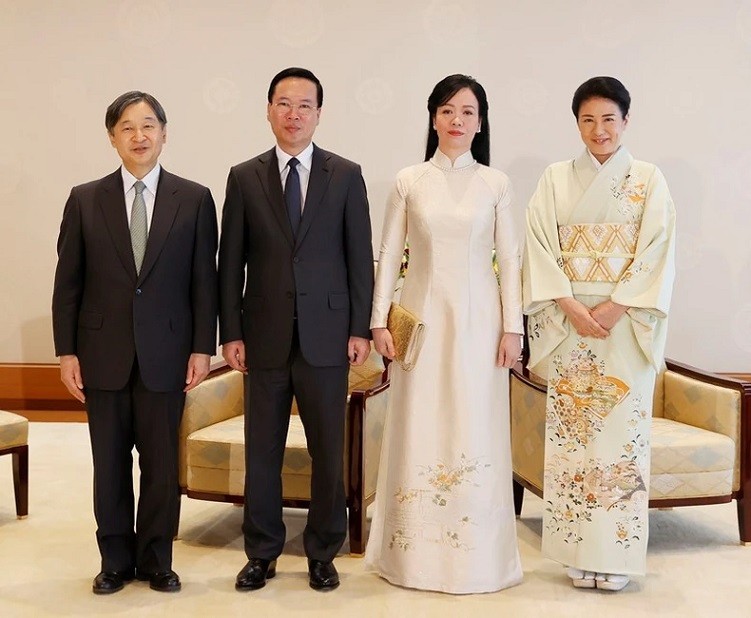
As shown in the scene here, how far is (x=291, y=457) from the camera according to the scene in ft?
11.7

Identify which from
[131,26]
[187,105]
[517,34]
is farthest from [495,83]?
[131,26]

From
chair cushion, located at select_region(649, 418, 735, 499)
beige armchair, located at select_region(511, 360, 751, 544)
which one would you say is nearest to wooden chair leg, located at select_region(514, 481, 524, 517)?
beige armchair, located at select_region(511, 360, 751, 544)

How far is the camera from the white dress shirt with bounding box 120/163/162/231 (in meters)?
3.03

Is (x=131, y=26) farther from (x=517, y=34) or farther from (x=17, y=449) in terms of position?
(x=17, y=449)

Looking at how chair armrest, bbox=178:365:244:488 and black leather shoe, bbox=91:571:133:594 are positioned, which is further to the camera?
chair armrest, bbox=178:365:244:488

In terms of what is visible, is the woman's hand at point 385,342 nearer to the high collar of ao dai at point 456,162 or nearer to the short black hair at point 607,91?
the high collar of ao dai at point 456,162

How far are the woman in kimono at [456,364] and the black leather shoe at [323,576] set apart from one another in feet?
0.66

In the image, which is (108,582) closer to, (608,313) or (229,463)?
(229,463)

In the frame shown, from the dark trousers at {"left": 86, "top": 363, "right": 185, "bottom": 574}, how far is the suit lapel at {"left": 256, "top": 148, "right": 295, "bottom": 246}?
0.64 metres

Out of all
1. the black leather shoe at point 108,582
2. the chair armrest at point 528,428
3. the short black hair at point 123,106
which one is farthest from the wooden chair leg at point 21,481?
the chair armrest at point 528,428

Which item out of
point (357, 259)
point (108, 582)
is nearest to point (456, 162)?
point (357, 259)

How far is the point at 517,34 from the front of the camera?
5.09 m

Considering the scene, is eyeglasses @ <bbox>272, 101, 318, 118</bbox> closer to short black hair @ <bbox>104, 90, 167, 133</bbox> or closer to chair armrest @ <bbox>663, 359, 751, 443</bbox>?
short black hair @ <bbox>104, 90, 167, 133</bbox>

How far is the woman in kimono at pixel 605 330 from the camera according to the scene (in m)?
3.15
